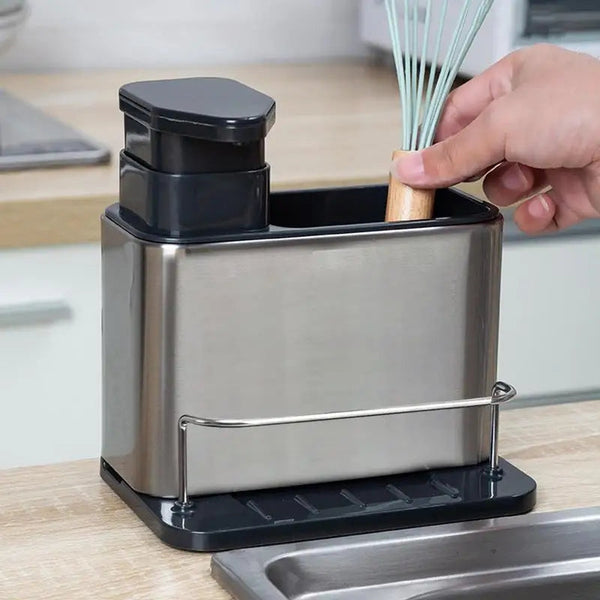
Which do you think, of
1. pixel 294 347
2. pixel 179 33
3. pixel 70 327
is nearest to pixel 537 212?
pixel 294 347

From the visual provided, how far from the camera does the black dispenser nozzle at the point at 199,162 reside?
62 centimetres

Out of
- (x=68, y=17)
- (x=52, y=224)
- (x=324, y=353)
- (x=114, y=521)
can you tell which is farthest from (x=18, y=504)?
(x=68, y=17)

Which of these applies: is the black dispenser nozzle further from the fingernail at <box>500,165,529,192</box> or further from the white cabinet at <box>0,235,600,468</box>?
the white cabinet at <box>0,235,600,468</box>

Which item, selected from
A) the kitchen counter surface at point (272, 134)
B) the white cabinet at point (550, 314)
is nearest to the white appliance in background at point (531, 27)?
the kitchen counter surface at point (272, 134)

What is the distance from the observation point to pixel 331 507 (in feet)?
2.18

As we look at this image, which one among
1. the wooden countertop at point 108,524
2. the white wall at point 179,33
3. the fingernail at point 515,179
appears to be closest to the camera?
the wooden countertop at point 108,524

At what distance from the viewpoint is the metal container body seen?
0.64 metres

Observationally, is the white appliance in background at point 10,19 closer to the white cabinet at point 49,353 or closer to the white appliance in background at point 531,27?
the white cabinet at point 49,353

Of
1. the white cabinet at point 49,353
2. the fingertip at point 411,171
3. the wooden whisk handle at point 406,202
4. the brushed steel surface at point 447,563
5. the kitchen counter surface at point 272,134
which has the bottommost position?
Answer: the white cabinet at point 49,353

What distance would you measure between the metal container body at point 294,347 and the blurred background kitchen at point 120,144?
688 millimetres

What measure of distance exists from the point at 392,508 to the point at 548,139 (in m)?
0.22

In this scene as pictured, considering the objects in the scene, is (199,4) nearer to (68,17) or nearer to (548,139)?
(68,17)

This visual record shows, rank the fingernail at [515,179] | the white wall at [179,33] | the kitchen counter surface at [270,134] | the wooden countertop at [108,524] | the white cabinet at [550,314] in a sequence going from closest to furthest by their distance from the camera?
the wooden countertop at [108,524] < the fingernail at [515,179] < the kitchen counter surface at [270,134] < the white cabinet at [550,314] < the white wall at [179,33]

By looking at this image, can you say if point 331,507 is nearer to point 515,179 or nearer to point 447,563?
point 447,563
